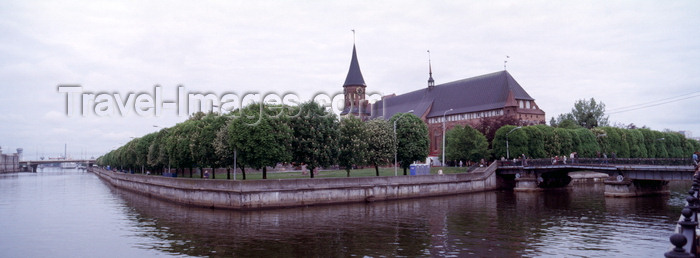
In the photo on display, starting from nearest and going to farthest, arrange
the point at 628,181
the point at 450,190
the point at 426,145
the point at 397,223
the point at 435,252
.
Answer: the point at 435,252 < the point at 397,223 < the point at 628,181 < the point at 450,190 < the point at 426,145

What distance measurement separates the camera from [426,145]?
7856 centimetres

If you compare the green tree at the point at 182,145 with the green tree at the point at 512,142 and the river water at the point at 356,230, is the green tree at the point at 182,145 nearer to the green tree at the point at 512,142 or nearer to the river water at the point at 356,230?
the river water at the point at 356,230

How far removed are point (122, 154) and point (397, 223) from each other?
371 feet

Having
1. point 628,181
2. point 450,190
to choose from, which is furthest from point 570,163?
point 450,190

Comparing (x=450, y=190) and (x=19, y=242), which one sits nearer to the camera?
(x=19, y=242)

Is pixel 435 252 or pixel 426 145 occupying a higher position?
pixel 426 145

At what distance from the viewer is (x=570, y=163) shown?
231 ft

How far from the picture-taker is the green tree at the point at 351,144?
67.8 meters

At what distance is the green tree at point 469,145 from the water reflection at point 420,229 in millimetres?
37309

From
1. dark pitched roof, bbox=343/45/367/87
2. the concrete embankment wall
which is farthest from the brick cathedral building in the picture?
the concrete embankment wall

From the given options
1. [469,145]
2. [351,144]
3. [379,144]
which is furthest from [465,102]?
[351,144]

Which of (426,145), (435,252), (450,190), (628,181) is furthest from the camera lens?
(426,145)

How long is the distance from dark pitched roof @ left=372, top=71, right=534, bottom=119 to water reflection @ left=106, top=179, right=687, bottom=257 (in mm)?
68091

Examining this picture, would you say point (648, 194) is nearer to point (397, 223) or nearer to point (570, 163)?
point (570, 163)
